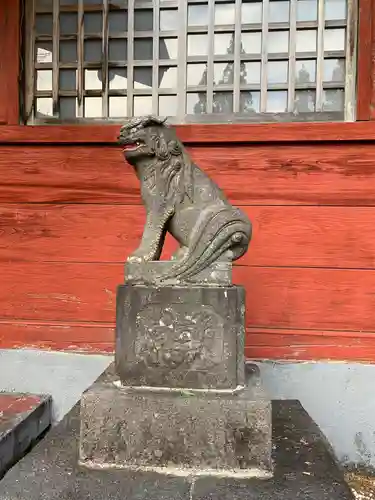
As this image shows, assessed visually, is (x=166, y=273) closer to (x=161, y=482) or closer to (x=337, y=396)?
(x=161, y=482)

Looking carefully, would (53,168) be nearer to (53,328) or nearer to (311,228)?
(53,328)

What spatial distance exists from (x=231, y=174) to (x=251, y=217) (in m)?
0.34

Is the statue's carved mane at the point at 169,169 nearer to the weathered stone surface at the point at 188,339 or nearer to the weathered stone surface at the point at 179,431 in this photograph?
the weathered stone surface at the point at 188,339

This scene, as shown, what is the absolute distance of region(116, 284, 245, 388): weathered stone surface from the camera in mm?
2129

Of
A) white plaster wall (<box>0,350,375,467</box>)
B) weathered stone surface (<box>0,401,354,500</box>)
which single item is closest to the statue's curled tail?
weathered stone surface (<box>0,401,354,500</box>)

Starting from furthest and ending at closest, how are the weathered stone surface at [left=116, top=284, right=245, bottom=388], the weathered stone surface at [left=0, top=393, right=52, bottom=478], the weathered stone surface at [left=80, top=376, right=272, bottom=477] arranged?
the weathered stone surface at [left=0, top=393, right=52, bottom=478] → the weathered stone surface at [left=116, top=284, right=245, bottom=388] → the weathered stone surface at [left=80, top=376, right=272, bottom=477]

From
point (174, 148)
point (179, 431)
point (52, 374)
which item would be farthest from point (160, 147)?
point (52, 374)

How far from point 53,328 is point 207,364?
164 centimetres

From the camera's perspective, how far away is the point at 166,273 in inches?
86.2

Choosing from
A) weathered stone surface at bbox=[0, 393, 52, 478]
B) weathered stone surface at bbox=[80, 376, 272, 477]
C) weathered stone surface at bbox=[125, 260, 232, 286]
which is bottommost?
weathered stone surface at bbox=[0, 393, 52, 478]

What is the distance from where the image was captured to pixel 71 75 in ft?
→ 11.8

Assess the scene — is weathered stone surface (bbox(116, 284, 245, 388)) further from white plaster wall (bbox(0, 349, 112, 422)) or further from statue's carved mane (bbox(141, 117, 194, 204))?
white plaster wall (bbox(0, 349, 112, 422))

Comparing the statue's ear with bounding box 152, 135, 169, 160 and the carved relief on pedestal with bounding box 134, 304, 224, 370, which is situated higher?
the statue's ear with bounding box 152, 135, 169, 160

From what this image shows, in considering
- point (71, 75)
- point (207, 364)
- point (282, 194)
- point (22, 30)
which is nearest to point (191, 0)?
point (71, 75)
